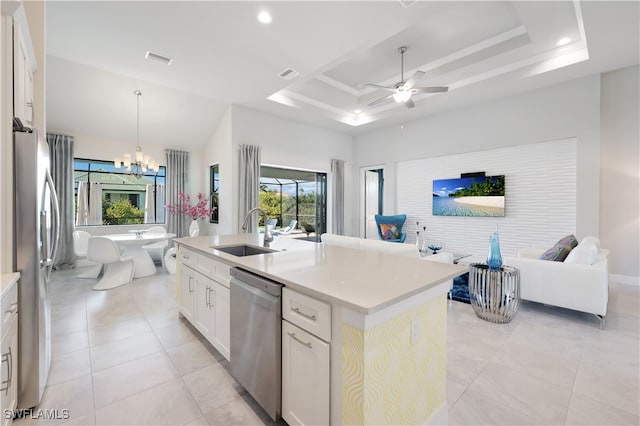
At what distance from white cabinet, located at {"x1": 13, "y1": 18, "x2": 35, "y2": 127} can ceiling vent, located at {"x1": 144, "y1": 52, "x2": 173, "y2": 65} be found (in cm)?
187

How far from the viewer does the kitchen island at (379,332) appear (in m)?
1.11

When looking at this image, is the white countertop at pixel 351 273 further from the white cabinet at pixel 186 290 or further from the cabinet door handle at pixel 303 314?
the white cabinet at pixel 186 290

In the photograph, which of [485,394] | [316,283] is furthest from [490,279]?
[316,283]

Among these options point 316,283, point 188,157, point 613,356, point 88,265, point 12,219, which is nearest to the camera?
point 316,283

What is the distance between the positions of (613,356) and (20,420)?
414 centimetres

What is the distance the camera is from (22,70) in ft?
5.60

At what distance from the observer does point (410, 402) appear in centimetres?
135

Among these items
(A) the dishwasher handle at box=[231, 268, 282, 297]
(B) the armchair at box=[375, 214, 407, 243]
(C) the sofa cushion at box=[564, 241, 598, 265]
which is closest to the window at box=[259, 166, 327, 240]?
(B) the armchair at box=[375, 214, 407, 243]

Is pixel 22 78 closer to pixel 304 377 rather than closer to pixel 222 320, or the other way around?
pixel 222 320

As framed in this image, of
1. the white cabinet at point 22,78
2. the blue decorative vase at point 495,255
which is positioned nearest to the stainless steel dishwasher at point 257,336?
the white cabinet at point 22,78

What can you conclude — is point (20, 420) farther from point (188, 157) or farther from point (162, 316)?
point (188, 157)

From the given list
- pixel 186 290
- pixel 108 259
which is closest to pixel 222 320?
pixel 186 290

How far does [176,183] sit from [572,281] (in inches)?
274

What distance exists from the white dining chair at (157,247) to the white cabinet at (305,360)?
4401mm
